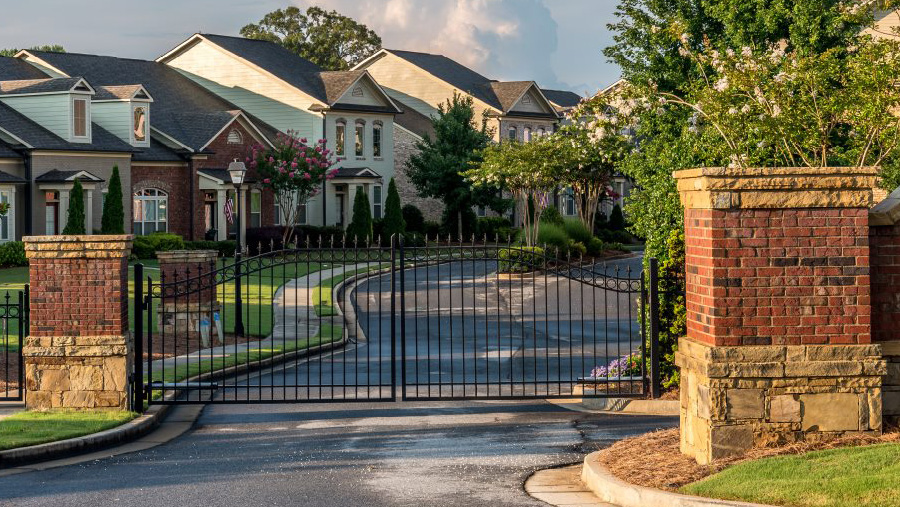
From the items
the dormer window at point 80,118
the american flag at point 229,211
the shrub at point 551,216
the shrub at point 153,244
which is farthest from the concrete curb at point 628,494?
the shrub at point 551,216

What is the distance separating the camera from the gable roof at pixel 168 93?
4938 centimetres

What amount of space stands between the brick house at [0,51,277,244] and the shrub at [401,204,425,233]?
8.97 meters

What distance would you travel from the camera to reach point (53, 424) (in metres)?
12.9

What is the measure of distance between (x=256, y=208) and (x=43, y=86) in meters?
10.9

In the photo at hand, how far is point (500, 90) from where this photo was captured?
68.8 metres

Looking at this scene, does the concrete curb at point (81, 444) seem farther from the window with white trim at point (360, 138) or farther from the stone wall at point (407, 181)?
the stone wall at point (407, 181)

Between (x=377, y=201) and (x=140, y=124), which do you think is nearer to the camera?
(x=140, y=124)

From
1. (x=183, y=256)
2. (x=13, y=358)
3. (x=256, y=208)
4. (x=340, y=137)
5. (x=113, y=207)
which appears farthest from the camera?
(x=340, y=137)

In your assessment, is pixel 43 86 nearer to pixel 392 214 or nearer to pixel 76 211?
pixel 76 211

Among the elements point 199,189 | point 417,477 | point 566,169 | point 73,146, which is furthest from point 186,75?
point 417,477

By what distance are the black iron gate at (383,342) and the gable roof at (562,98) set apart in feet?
144

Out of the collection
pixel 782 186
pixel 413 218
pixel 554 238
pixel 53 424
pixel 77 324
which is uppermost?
pixel 413 218

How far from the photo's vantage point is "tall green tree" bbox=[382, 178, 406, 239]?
5484 cm

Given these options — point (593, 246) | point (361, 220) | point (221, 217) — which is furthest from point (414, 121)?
point (593, 246)
